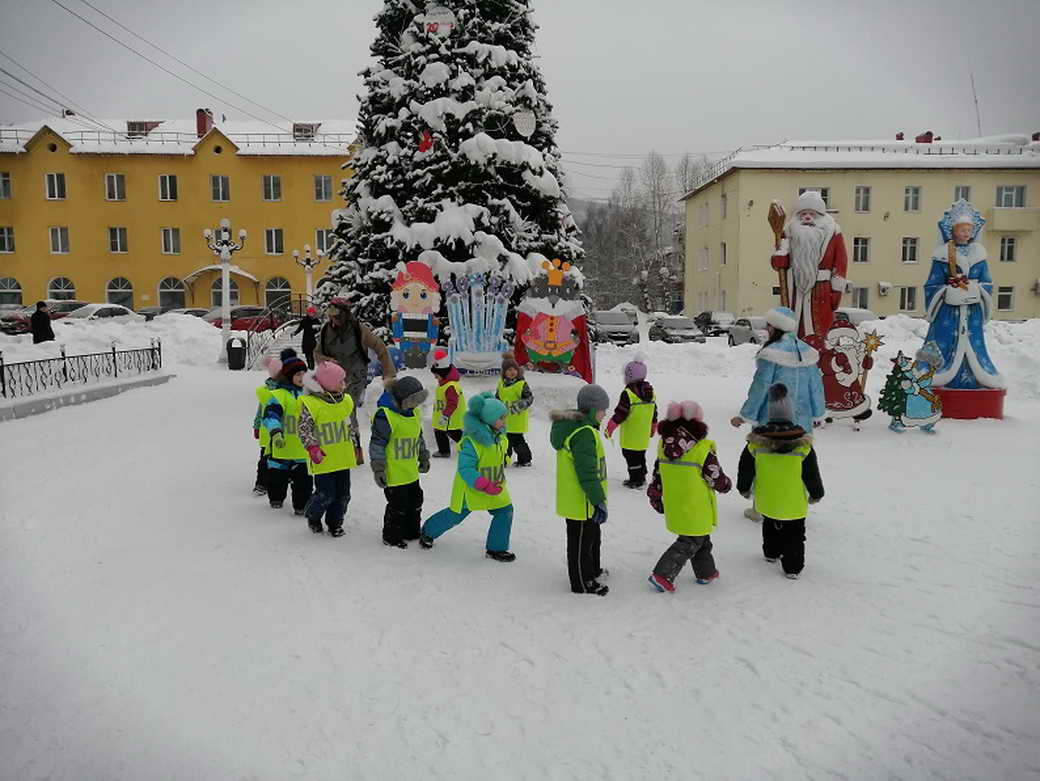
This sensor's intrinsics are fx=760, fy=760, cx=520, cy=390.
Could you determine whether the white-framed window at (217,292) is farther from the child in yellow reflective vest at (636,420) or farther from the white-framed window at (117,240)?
the child in yellow reflective vest at (636,420)

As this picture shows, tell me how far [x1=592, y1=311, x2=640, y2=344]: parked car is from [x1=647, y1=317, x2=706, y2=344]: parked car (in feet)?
4.67

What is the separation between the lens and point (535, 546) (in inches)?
250

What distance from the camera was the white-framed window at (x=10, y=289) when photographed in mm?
41406

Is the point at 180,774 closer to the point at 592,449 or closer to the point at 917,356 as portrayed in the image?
the point at 592,449

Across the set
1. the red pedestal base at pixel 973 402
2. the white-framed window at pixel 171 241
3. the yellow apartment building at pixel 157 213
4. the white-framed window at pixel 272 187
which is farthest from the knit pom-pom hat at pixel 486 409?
the white-framed window at pixel 171 241

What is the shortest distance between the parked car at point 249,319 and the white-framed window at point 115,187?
35.6 feet

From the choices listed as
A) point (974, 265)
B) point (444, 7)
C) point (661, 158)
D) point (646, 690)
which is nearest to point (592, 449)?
point (646, 690)

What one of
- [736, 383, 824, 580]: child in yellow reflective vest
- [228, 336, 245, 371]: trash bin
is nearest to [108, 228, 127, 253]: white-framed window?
[228, 336, 245, 371]: trash bin

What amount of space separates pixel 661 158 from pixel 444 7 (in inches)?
2232

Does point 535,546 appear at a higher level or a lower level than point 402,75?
lower

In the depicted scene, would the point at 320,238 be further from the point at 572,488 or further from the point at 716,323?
the point at 572,488

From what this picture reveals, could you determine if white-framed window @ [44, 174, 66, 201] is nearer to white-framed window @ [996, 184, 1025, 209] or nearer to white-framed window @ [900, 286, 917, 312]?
white-framed window @ [900, 286, 917, 312]

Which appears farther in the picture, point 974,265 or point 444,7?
point 444,7

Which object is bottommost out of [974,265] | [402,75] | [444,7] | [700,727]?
[700,727]
